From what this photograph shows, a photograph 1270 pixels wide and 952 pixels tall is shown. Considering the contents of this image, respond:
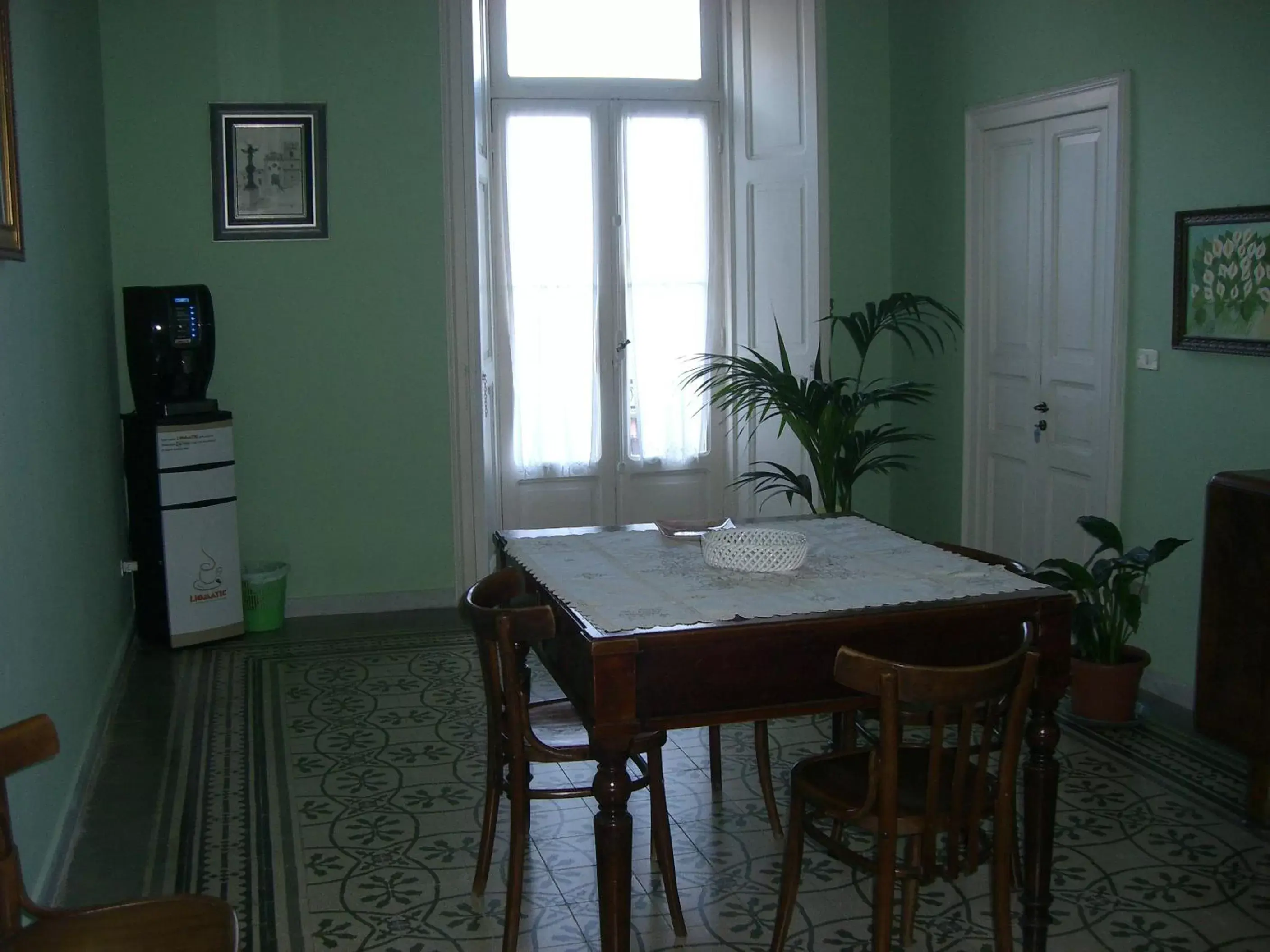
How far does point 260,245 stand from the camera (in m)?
5.66

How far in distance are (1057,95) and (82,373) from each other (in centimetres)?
382

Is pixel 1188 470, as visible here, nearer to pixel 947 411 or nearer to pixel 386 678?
pixel 947 411

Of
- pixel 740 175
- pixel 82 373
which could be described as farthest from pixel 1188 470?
pixel 82 373

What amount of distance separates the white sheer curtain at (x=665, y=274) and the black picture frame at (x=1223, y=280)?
2.89 m

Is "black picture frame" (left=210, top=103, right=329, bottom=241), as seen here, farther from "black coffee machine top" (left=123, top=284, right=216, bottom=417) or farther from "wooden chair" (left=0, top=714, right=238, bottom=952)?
"wooden chair" (left=0, top=714, right=238, bottom=952)

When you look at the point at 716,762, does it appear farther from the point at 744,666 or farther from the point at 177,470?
the point at 177,470

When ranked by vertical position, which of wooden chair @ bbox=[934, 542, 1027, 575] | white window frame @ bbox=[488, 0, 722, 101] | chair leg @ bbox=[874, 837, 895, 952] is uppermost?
white window frame @ bbox=[488, 0, 722, 101]

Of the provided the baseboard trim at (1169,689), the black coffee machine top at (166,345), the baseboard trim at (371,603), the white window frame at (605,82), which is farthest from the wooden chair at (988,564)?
the white window frame at (605,82)

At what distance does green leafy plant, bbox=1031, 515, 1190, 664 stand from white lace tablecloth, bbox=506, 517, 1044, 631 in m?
1.25

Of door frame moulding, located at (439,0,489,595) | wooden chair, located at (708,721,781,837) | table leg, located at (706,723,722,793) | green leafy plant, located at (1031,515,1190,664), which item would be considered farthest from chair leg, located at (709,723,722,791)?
door frame moulding, located at (439,0,489,595)

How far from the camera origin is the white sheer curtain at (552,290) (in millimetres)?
6609

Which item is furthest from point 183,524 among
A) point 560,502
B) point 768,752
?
point 768,752

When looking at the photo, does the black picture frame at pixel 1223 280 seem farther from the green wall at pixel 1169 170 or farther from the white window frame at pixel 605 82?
the white window frame at pixel 605 82

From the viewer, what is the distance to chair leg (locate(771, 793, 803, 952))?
105 inches
